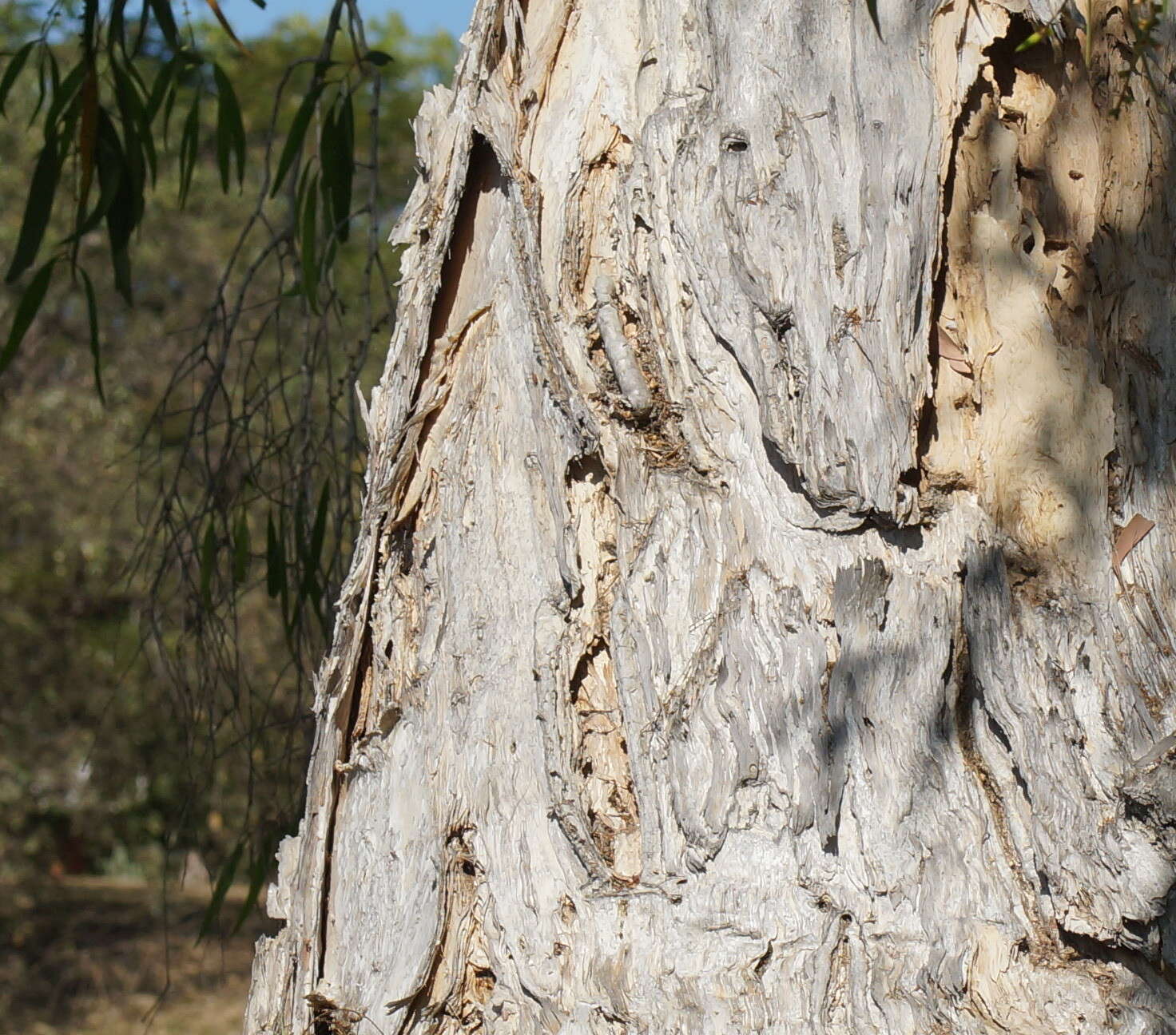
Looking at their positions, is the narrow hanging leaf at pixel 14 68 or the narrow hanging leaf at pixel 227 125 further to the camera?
the narrow hanging leaf at pixel 227 125

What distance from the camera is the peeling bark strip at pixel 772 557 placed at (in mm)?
962

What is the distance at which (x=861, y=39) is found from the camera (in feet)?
3.46

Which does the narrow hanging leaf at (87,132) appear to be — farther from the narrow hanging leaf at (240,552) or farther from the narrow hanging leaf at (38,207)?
the narrow hanging leaf at (240,552)

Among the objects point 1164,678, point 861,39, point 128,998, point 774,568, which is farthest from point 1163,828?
point 128,998

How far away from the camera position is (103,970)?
6609mm

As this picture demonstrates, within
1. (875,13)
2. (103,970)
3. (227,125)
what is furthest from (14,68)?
(103,970)

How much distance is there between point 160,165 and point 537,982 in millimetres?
5872

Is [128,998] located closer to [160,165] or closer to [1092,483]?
[160,165]

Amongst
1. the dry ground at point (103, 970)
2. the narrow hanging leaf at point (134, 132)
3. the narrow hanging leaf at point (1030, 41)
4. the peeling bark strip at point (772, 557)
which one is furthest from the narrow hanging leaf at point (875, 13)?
the dry ground at point (103, 970)

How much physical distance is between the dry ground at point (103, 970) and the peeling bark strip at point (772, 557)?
16.7 ft

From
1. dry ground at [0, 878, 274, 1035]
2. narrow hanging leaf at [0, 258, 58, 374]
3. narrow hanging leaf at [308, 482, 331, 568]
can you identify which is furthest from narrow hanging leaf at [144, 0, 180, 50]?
dry ground at [0, 878, 274, 1035]

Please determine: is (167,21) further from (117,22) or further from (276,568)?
(276,568)

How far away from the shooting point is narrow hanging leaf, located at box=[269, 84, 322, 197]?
5.99 ft

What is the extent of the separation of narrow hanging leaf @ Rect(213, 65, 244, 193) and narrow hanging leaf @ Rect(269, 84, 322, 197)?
68 mm
